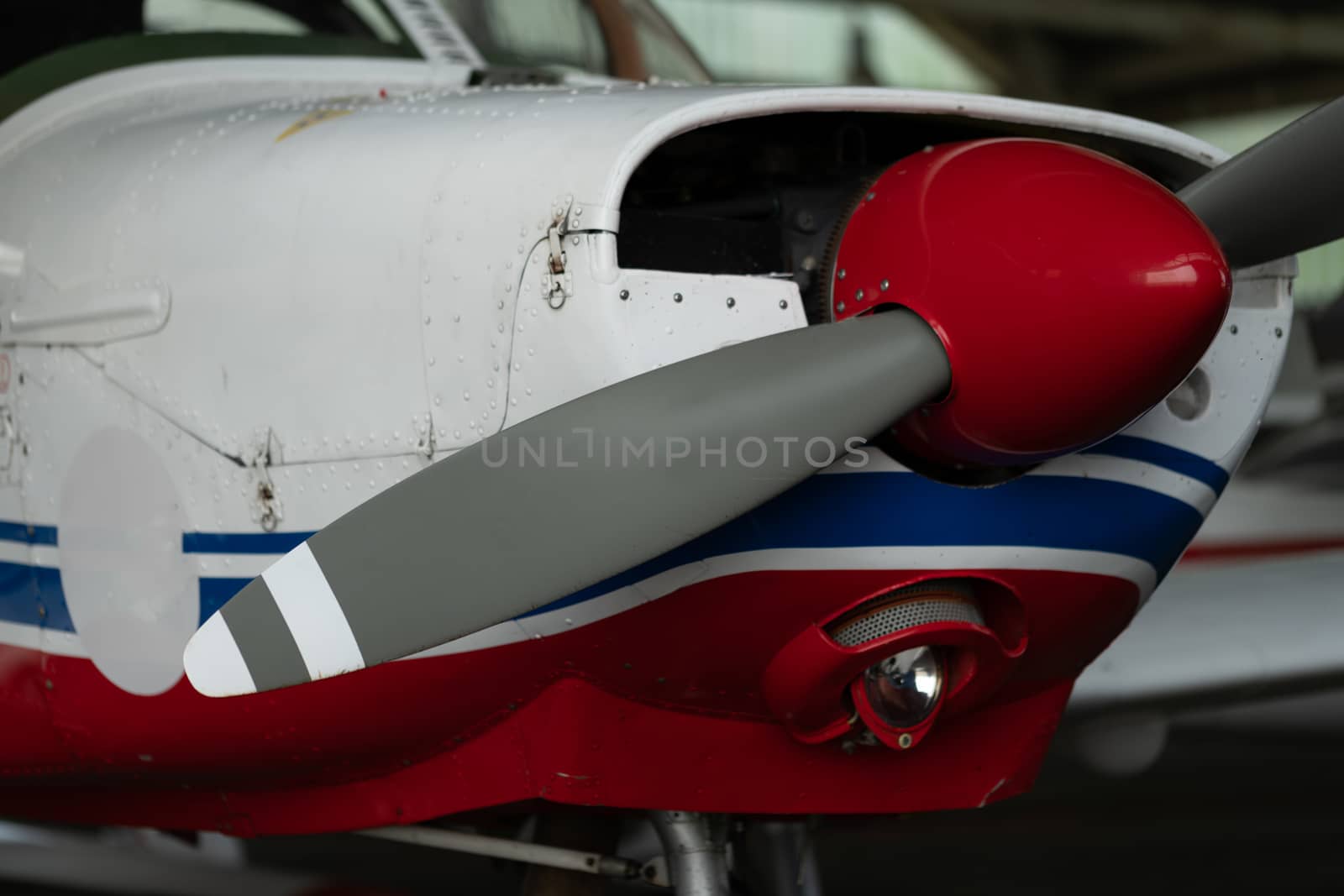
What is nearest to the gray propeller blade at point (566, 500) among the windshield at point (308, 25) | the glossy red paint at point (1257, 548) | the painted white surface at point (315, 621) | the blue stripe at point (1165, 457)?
the painted white surface at point (315, 621)

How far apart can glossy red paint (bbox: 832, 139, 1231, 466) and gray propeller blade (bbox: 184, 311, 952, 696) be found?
50 mm

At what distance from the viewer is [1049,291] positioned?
1.69 meters

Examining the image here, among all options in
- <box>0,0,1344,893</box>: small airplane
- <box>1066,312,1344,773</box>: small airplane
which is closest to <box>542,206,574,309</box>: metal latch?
<box>0,0,1344,893</box>: small airplane

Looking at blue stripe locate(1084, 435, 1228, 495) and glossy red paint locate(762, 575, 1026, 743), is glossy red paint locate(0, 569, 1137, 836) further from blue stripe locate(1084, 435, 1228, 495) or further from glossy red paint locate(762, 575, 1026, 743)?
blue stripe locate(1084, 435, 1228, 495)

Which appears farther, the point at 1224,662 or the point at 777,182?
the point at 1224,662

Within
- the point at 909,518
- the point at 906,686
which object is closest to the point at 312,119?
the point at 909,518

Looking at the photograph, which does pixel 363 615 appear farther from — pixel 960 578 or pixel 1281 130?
pixel 1281 130

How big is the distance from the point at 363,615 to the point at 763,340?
56 cm

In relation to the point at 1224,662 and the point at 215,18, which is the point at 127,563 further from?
the point at 1224,662

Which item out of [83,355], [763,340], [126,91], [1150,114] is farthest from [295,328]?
[1150,114]

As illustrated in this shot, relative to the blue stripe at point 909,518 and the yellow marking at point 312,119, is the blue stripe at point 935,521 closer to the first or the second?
the blue stripe at point 909,518

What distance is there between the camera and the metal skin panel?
1886 millimetres

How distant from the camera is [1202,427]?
86.9 inches

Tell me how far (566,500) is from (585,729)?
1.39 feet
